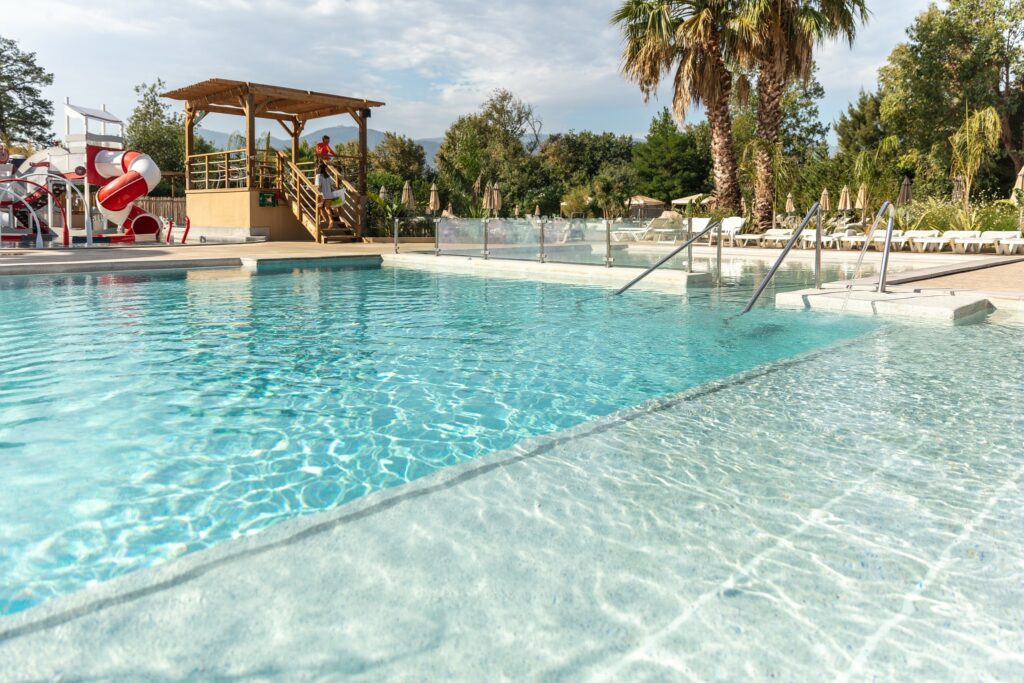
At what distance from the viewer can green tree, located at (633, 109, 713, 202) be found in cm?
5222

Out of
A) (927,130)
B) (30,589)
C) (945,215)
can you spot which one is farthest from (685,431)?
(927,130)

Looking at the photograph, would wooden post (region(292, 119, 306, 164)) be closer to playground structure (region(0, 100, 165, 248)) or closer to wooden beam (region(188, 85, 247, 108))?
wooden beam (region(188, 85, 247, 108))

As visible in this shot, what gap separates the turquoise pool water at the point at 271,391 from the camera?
128 inches

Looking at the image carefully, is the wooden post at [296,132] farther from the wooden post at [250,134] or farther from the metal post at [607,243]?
the metal post at [607,243]

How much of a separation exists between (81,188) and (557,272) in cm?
1906

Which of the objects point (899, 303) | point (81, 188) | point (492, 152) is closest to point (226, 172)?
point (81, 188)

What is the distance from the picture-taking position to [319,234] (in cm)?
2064

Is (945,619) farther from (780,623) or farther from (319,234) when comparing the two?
(319,234)

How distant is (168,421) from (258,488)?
4.58ft

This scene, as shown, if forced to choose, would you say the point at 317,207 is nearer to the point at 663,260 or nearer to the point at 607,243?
the point at 607,243

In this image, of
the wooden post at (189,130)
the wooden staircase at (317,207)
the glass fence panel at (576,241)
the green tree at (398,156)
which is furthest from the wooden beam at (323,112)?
the green tree at (398,156)

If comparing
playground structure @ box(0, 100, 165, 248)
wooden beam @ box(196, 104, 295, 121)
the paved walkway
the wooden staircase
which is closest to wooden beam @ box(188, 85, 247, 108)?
wooden beam @ box(196, 104, 295, 121)

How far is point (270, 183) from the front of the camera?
73.3 ft

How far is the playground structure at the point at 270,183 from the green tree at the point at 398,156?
25246 mm
